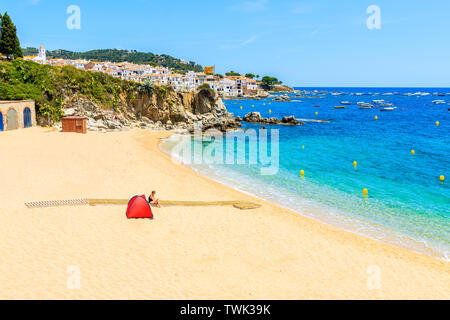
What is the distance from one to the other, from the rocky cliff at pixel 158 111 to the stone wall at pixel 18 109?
4040mm

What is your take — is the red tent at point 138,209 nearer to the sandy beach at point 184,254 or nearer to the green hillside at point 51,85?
the sandy beach at point 184,254

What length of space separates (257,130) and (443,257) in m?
39.2

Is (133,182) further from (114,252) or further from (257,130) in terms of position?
(257,130)

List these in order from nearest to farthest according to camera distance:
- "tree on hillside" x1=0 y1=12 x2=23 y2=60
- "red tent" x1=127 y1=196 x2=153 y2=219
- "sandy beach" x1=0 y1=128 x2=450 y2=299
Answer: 1. "sandy beach" x1=0 y1=128 x2=450 y2=299
2. "red tent" x1=127 y1=196 x2=153 y2=219
3. "tree on hillside" x1=0 y1=12 x2=23 y2=60

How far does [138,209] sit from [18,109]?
26.0 m

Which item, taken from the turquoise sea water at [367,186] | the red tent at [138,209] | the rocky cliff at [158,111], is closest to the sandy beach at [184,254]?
the red tent at [138,209]

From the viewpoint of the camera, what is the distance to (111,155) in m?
24.5

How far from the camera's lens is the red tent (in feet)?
41.9

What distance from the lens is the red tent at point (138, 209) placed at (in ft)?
41.9

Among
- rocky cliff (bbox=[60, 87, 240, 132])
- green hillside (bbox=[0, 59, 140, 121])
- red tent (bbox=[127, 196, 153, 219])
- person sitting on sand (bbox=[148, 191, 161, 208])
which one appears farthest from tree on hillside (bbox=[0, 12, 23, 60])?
red tent (bbox=[127, 196, 153, 219])

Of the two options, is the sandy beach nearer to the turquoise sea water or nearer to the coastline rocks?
the turquoise sea water

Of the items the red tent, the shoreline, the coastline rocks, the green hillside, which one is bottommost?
the shoreline

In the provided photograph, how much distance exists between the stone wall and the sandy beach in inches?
584

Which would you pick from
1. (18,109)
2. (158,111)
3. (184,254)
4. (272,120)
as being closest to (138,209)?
(184,254)
